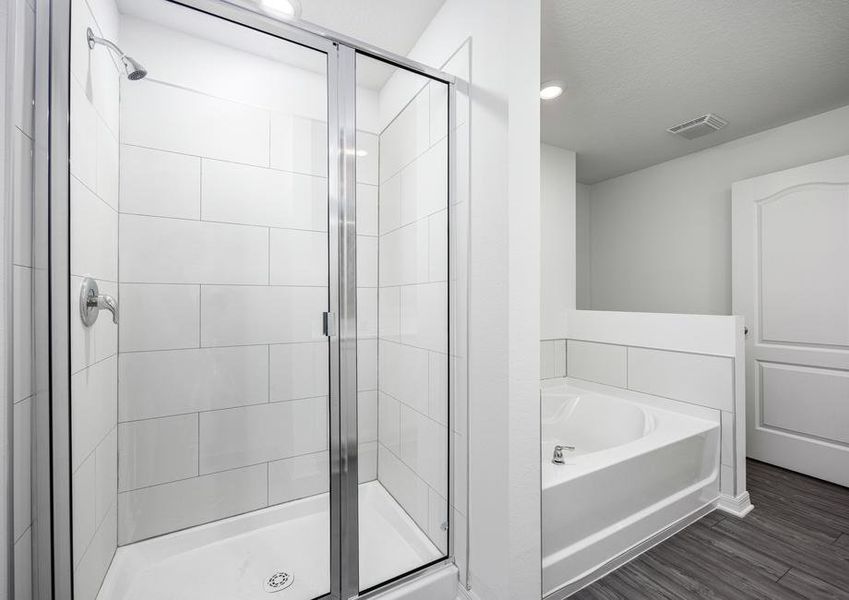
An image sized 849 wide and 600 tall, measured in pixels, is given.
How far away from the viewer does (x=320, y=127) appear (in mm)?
1244

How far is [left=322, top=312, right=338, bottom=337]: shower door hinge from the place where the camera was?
1.23m

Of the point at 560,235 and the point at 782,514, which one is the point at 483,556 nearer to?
the point at 782,514

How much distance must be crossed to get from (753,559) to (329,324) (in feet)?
6.85

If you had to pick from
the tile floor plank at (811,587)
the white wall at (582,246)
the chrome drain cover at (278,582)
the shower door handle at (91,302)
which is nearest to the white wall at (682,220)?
the white wall at (582,246)

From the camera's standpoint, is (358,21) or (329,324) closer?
(329,324)

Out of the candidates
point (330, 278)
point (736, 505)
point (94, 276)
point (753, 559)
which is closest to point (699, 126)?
point (736, 505)

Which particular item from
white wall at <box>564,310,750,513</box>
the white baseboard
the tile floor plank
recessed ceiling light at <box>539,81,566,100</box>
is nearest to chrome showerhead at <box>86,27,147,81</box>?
recessed ceiling light at <box>539,81,566,100</box>

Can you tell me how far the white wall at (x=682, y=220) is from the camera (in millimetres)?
2576

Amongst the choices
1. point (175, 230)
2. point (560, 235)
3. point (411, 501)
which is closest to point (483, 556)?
point (411, 501)

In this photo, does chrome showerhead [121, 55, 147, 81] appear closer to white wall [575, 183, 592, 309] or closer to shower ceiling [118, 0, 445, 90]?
shower ceiling [118, 0, 445, 90]

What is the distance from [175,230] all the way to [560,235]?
2690 mm

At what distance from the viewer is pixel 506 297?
1.18m

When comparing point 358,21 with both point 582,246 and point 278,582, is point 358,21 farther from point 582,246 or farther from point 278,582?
point 582,246

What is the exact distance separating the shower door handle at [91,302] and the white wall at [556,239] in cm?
262
